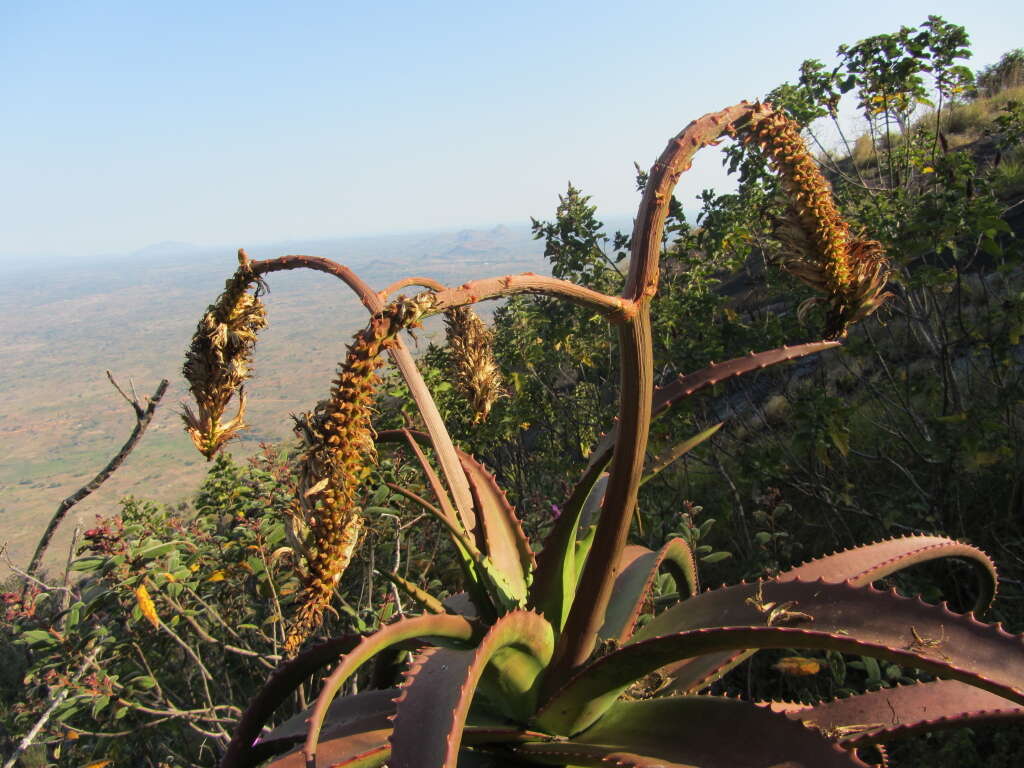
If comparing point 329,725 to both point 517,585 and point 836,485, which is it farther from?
point 836,485

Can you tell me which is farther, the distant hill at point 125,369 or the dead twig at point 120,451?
the distant hill at point 125,369

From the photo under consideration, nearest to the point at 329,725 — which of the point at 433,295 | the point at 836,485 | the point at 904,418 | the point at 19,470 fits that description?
the point at 433,295

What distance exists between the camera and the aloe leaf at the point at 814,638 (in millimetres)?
1171

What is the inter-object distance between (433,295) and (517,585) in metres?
1.02

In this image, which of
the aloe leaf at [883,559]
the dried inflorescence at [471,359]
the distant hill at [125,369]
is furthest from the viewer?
the distant hill at [125,369]

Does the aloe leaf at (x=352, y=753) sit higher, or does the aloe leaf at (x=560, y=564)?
the aloe leaf at (x=560, y=564)

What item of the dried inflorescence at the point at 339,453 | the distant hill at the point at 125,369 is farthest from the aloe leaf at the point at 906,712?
the distant hill at the point at 125,369

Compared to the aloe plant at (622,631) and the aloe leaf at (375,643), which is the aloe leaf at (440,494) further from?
the aloe leaf at (375,643)

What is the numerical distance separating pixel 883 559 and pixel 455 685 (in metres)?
1.14

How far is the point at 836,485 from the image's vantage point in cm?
425

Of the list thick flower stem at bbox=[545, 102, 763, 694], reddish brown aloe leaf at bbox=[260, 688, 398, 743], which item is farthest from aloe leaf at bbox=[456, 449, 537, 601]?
reddish brown aloe leaf at bbox=[260, 688, 398, 743]

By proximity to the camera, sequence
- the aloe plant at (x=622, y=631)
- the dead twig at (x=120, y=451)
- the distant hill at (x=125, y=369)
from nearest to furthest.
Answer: the aloe plant at (x=622, y=631) → the dead twig at (x=120, y=451) → the distant hill at (x=125, y=369)

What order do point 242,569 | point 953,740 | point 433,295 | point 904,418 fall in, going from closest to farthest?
point 433,295
point 953,740
point 242,569
point 904,418

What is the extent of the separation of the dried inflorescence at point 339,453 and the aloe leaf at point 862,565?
3.34ft
